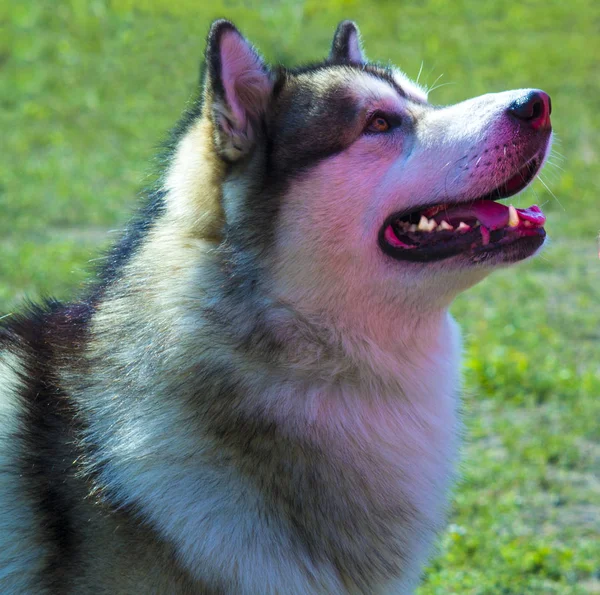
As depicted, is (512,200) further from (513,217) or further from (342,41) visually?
(513,217)

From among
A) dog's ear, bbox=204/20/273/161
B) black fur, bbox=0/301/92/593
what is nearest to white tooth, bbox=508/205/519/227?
dog's ear, bbox=204/20/273/161

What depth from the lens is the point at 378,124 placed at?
3.40 metres

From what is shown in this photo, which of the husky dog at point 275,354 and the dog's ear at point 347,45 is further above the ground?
the dog's ear at point 347,45

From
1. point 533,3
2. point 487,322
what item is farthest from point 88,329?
point 533,3

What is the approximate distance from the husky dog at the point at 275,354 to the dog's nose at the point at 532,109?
0.01 m

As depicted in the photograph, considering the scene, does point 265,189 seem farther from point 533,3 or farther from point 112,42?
point 533,3

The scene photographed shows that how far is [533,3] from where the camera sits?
15875 millimetres

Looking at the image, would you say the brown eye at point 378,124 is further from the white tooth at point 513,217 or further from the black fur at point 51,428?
the black fur at point 51,428

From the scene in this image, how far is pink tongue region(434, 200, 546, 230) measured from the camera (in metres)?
3.30

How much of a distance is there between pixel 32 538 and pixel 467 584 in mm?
2255

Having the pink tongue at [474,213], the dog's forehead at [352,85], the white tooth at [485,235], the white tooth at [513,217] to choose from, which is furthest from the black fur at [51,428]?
the white tooth at [513,217]

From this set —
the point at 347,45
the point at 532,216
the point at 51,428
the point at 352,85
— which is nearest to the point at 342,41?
the point at 347,45

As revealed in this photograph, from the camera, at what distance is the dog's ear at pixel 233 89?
3156 mm

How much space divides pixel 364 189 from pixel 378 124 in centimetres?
30
